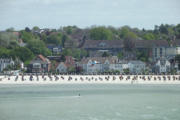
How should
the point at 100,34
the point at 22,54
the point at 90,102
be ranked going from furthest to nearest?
the point at 100,34 → the point at 22,54 → the point at 90,102

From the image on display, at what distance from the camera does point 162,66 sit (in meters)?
77.9

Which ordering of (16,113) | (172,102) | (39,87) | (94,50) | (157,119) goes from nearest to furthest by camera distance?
(157,119), (16,113), (172,102), (39,87), (94,50)

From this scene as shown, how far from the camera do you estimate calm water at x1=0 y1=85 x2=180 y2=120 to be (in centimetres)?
3297

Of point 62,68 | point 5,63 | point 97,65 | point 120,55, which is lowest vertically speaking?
point 62,68

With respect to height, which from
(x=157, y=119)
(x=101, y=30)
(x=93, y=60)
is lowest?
(x=157, y=119)

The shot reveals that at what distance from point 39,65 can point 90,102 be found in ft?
130

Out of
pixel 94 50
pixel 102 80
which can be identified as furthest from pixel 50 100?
pixel 94 50

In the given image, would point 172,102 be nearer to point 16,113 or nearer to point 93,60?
point 16,113

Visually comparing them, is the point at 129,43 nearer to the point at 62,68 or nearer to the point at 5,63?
the point at 62,68

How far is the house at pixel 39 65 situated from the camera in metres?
77.8

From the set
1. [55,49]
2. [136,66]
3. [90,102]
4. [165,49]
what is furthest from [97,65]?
[90,102]

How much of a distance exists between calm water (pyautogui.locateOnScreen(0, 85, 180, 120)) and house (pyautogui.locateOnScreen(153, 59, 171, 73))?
69.9ft

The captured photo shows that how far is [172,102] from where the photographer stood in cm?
4025

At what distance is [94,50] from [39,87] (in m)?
47.2
